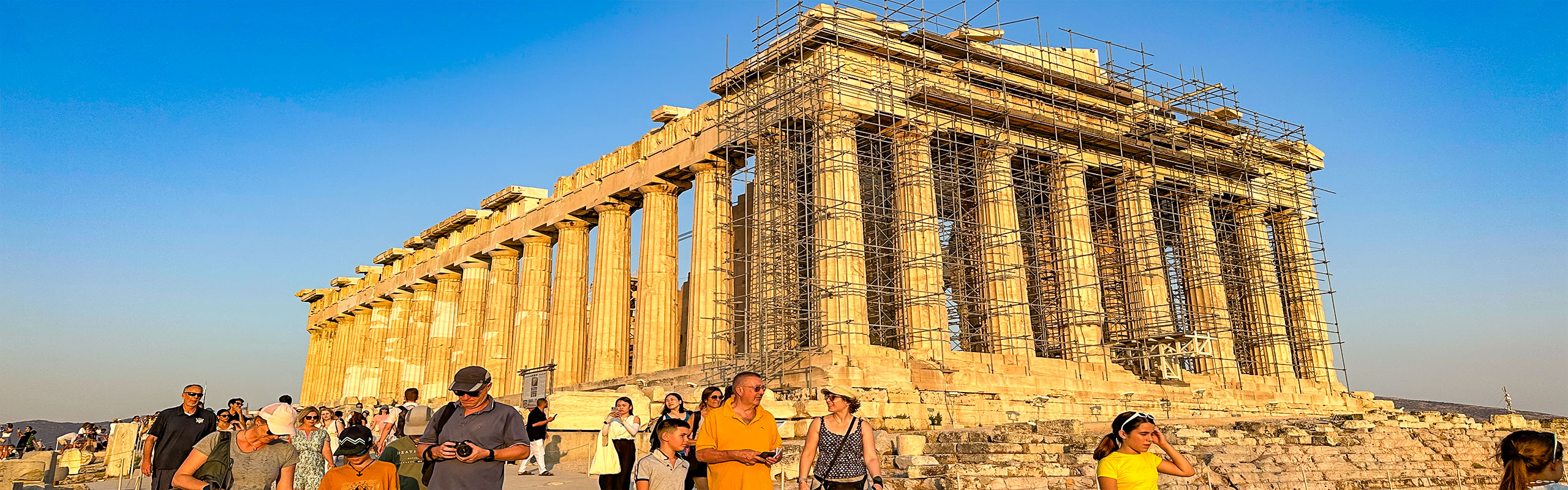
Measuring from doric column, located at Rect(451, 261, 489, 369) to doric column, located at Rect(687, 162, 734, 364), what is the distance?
15.9 m

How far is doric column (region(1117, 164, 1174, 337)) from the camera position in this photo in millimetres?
30797

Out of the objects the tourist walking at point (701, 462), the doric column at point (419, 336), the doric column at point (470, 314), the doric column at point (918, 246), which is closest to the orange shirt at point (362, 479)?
the tourist walking at point (701, 462)

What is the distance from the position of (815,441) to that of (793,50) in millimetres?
20137

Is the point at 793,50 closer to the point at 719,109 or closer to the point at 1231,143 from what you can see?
the point at 719,109

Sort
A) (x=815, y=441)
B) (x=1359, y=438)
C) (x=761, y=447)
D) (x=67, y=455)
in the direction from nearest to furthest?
(x=761, y=447) < (x=815, y=441) < (x=1359, y=438) < (x=67, y=455)

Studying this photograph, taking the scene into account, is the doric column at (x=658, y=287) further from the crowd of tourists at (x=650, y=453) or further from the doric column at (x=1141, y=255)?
the crowd of tourists at (x=650, y=453)

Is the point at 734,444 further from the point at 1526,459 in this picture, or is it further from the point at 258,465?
the point at 1526,459

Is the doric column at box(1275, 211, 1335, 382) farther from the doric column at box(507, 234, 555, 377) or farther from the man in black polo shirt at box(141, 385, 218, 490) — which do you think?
the man in black polo shirt at box(141, 385, 218, 490)

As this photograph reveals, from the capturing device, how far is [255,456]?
21.8 ft

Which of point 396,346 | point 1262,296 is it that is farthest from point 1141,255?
point 396,346

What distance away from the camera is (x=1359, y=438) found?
650 inches

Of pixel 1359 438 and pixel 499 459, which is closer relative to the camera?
pixel 499 459

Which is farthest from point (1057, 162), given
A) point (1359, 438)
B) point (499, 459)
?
point (499, 459)

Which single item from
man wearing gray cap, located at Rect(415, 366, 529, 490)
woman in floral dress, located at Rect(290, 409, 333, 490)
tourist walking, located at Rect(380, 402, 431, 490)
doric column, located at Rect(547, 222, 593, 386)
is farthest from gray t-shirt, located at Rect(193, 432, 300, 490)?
doric column, located at Rect(547, 222, 593, 386)
